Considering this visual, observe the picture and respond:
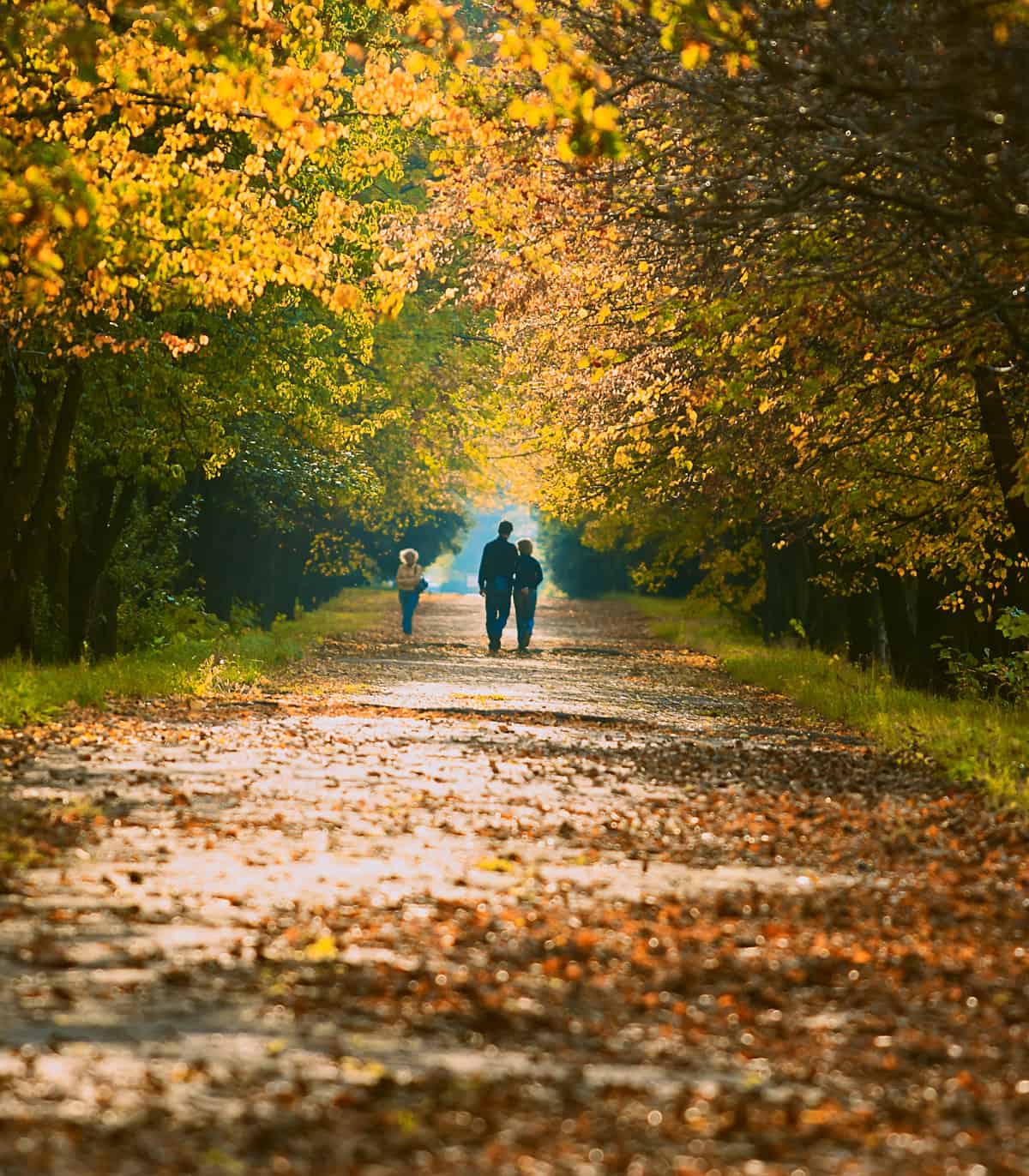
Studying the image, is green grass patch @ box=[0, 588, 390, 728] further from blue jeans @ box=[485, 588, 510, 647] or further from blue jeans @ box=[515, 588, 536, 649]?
blue jeans @ box=[515, 588, 536, 649]

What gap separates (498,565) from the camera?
3161 cm

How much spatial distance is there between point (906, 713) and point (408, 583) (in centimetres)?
1925

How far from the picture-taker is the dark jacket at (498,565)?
31.5 metres

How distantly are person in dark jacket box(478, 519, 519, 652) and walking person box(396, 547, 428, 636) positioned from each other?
12.3ft

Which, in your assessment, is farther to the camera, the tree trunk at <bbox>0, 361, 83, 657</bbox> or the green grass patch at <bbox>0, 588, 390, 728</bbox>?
the tree trunk at <bbox>0, 361, 83, 657</bbox>

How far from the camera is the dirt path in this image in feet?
16.4

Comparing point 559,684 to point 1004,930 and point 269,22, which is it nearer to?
point 269,22

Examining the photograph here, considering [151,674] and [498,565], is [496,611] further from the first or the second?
[151,674]

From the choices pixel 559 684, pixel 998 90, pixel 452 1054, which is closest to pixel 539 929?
pixel 452 1054

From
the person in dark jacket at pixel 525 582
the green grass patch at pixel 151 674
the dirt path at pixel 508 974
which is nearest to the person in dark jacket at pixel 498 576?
the person in dark jacket at pixel 525 582

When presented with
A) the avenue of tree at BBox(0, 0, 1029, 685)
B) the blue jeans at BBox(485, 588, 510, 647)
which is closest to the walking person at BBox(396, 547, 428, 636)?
the blue jeans at BBox(485, 588, 510, 647)

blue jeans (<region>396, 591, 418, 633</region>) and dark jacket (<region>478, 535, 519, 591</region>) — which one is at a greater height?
dark jacket (<region>478, 535, 519, 591</region>)

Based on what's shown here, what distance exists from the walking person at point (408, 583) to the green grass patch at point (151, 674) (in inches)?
118

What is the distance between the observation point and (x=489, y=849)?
9703 millimetres
